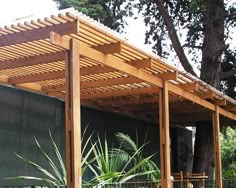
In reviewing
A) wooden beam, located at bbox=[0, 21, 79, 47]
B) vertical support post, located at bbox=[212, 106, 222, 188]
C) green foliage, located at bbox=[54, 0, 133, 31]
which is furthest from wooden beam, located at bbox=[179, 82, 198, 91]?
green foliage, located at bbox=[54, 0, 133, 31]

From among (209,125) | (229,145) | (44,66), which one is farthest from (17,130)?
(229,145)

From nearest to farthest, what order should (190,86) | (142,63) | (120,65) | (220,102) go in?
(120,65), (142,63), (190,86), (220,102)

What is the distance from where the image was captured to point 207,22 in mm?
13461

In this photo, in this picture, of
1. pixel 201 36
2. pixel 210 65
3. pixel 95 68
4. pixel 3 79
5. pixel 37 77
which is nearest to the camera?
pixel 95 68

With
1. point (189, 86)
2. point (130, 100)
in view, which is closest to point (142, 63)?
point (189, 86)

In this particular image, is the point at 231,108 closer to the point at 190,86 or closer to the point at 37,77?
the point at 190,86

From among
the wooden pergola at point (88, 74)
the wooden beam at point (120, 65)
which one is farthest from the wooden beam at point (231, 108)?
the wooden beam at point (120, 65)

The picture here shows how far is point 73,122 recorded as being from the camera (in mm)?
5234

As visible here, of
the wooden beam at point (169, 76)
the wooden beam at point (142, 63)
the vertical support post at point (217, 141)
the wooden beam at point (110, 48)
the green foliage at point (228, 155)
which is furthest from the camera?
the green foliage at point (228, 155)

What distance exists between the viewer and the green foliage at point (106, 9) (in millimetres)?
13234

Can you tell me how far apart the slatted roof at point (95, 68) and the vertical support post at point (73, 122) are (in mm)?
340

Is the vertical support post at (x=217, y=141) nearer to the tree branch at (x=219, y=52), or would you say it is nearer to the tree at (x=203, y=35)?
the tree at (x=203, y=35)

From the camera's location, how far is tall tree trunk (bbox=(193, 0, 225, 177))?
42.8 ft

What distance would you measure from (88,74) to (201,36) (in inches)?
336
